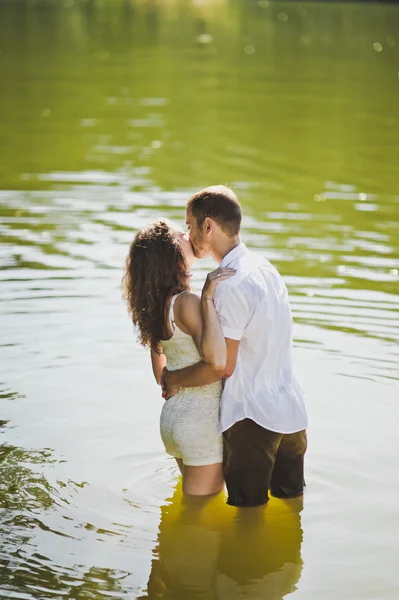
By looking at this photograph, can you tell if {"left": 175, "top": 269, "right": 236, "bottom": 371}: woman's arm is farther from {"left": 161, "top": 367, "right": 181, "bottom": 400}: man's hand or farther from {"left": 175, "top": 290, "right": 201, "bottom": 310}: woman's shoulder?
{"left": 161, "top": 367, "right": 181, "bottom": 400}: man's hand

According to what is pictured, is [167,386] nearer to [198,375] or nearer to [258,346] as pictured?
[198,375]

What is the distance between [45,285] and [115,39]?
24.4 m

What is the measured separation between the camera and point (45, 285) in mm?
9695

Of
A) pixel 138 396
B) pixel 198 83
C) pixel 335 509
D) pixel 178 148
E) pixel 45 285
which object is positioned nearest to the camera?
pixel 335 509

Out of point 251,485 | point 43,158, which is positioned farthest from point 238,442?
point 43,158

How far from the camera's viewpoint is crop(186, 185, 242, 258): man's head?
210 inches

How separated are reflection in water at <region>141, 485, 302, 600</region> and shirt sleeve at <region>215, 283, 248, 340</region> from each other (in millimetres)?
1041

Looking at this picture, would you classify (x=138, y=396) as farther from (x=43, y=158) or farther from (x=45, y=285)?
(x=43, y=158)

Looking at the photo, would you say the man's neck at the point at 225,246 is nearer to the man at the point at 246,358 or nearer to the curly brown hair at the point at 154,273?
the man at the point at 246,358

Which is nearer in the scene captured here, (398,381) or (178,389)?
(178,389)

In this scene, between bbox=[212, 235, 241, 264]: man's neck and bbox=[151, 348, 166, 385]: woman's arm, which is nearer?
bbox=[212, 235, 241, 264]: man's neck

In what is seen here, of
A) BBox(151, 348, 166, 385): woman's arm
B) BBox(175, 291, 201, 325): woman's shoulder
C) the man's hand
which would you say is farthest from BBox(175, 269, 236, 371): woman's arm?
Answer: BBox(151, 348, 166, 385): woman's arm

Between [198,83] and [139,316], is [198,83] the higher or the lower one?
the higher one

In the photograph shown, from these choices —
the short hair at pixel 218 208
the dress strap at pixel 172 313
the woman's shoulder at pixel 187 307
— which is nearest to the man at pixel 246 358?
the short hair at pixel 218 208
